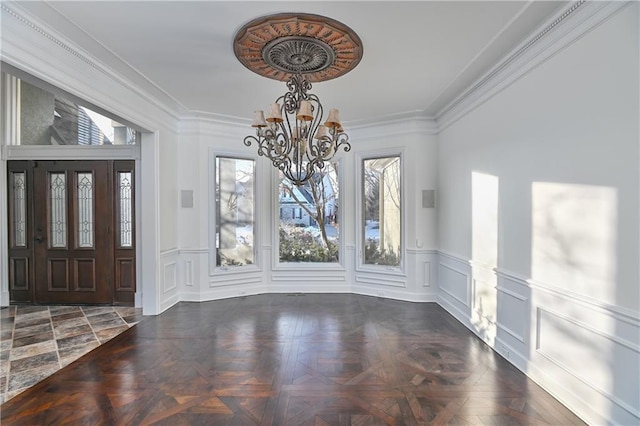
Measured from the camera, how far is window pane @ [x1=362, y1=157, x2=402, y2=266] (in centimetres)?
548

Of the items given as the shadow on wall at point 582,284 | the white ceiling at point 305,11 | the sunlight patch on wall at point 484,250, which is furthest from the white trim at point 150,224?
the shadow on wall at point 582,284

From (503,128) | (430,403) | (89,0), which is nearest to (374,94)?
(503,128)

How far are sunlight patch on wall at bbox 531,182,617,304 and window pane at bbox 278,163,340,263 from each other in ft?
11.4

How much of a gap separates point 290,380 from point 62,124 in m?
6.09

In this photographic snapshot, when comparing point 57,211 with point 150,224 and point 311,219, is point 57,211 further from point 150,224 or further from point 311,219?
point 311,219

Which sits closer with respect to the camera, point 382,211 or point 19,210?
point 19,210

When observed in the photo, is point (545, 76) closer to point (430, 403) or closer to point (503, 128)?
point (503, 128)

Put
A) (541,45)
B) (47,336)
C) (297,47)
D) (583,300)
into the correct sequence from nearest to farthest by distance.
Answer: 1. (583,300)
2. (541,45)
3. (297,47)
4. (47,336)

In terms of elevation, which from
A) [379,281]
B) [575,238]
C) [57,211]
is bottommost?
[379,281]

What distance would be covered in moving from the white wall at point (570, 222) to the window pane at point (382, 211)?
5.76 feet

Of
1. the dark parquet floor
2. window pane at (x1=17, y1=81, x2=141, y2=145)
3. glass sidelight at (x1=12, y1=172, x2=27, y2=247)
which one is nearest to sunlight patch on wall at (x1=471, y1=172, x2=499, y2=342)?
the dark parquet floor

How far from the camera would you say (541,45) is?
272 centimetres

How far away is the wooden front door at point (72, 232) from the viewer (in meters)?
5.00

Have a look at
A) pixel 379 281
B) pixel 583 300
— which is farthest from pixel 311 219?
pixel 583 300
